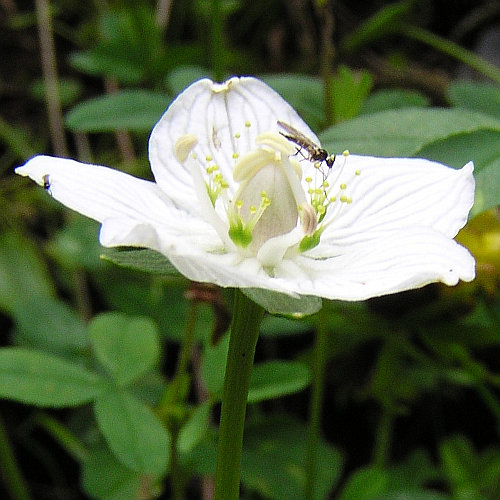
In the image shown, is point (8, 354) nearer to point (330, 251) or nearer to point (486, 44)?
point (330, 251)

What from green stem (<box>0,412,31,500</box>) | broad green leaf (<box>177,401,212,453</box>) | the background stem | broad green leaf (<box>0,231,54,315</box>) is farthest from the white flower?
the background stem

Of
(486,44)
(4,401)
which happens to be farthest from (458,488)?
(486,44)

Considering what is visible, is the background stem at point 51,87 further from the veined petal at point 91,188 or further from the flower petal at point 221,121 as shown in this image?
the veined petal at point 91,188

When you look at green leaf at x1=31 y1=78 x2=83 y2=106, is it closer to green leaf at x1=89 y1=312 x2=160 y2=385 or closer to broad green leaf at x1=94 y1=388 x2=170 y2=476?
green leaf at x1=89 y1=312 x2=160 y2=385

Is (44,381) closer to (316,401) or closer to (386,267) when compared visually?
(316,401)

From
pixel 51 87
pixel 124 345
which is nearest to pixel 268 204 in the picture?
pixel 124 345
